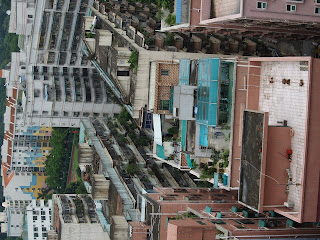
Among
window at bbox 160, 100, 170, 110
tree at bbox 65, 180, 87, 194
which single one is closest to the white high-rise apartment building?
tree at bbox 65, 180, 87, 194

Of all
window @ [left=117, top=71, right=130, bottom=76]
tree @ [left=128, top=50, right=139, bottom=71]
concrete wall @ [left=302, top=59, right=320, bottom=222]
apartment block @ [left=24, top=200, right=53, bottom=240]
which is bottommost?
apartment block @ [left=24, top=200, right=53, bottom=240]

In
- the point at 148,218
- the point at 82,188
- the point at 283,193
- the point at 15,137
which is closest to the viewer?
the point at 283,193

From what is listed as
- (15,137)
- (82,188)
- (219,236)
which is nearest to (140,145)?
(82,188)

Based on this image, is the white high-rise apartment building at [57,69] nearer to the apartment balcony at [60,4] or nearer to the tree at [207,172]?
the apartment balcony at [60,4]

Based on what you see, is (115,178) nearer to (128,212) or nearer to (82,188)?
(128,212)

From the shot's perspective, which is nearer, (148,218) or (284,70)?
(284,70)

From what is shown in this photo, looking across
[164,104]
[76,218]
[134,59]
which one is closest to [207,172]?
[164,104]

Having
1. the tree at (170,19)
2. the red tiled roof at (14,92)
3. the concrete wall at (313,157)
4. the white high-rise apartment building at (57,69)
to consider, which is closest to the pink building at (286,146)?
the concrete wall at (313,157)

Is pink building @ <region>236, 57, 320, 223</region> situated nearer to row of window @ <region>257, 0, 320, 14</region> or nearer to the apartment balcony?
row of window @ <region>257, 0, 320, 14</region>
